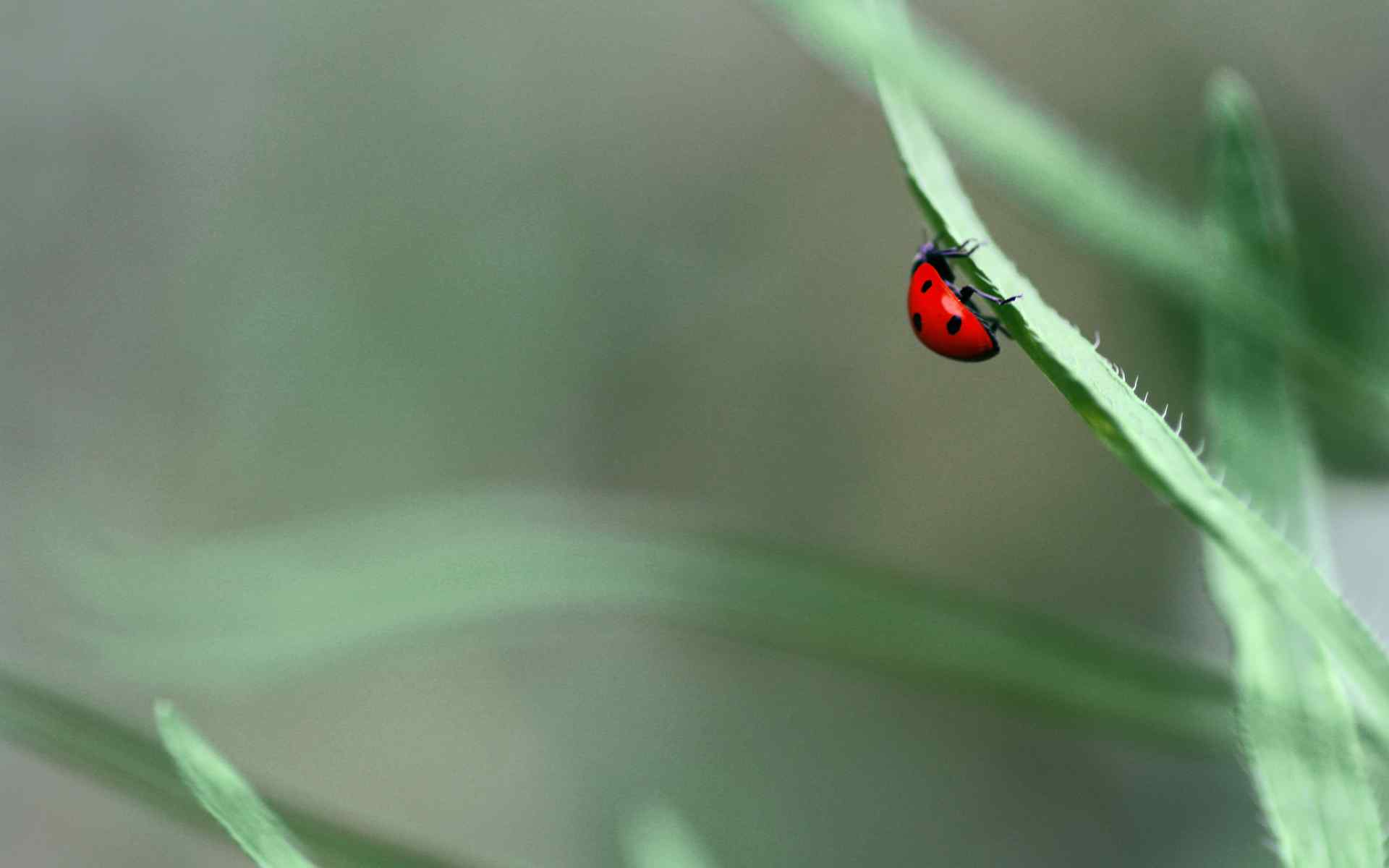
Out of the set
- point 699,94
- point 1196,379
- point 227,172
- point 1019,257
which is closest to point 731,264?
point 699,94

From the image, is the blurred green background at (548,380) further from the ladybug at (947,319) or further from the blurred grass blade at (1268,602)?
the blurred grass blade at (1268,602)

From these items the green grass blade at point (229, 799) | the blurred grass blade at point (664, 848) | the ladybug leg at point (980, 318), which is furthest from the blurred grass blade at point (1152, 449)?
the ladybug leg at point (980, 318)

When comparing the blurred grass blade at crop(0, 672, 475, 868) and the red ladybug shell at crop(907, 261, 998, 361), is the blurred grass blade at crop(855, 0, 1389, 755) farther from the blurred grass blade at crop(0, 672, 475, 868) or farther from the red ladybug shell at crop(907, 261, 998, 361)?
the red ladybug shell at crop(907, 261, 998, 361)

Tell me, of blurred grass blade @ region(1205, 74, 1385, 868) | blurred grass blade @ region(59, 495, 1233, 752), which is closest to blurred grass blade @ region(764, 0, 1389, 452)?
blurred grass blade @ region(1205, 74, 1385, 868)

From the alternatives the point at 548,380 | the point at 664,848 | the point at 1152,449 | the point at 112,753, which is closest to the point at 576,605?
the point at 664,848

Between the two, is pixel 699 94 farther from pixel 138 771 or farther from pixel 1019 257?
pixel 138 771

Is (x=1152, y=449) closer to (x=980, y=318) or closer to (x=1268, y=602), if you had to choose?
(x=1268, y=602)

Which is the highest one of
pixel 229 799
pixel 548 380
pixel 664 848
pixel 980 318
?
pixel 548 380
